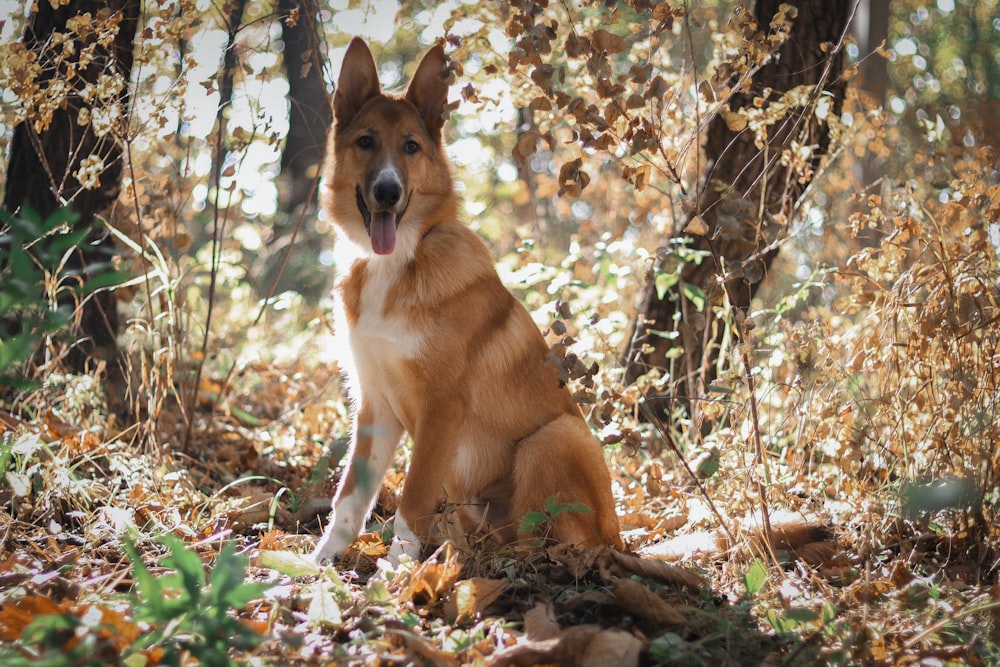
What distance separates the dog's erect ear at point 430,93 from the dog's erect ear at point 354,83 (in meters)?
0.18

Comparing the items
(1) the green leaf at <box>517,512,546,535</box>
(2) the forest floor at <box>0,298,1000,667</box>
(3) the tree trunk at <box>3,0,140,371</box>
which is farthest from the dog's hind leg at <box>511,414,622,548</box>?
(3) the tree trunk at <box>3,0,140,371</box>

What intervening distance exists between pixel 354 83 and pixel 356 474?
175 centimetres

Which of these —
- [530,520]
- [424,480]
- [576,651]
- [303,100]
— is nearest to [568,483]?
[530,520]

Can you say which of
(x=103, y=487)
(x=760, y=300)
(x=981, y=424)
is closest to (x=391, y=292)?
(x=103, y=487)

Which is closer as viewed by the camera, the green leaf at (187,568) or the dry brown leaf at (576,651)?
the green leaf at (187,568)

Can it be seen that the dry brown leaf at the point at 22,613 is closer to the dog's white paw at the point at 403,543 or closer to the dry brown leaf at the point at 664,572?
the dog's white paw at the point at 403,543

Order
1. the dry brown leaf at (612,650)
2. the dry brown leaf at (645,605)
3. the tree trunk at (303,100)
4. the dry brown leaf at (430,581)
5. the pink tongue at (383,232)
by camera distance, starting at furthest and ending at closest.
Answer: the tree trunk at (303,100), the pink tongue at (383,232), the dry brown leaf at (430,581), the dry brown leaf at (645,605), the dry brown leaf at (612,650)

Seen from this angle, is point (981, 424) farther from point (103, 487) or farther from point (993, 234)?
point (103, 487)

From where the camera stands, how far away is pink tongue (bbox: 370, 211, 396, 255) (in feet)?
10.9

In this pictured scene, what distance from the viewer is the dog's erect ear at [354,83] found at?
3498 millimetres

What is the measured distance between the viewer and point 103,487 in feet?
10.9

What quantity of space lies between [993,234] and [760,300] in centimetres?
261

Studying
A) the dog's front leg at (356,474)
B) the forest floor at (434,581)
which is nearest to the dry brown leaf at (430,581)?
the forest floor at (434,581)

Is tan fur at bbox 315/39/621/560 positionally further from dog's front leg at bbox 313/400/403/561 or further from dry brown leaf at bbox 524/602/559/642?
dry brown leaf at bbox 524/602/559/642
